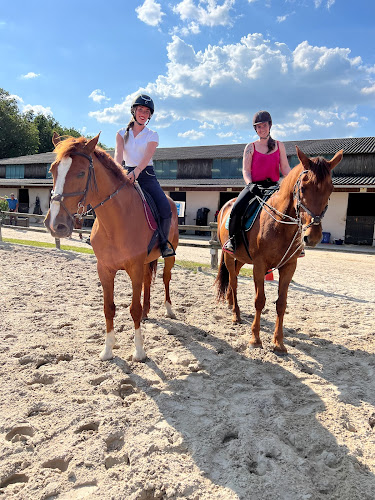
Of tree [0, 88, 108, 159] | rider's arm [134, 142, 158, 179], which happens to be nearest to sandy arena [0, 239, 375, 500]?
rider's arm [134, 142, 158, 179]

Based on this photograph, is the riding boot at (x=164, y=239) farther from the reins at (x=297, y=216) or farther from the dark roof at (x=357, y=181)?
the dark roof at (x=357, y=181)

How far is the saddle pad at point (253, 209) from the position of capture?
13.7ft

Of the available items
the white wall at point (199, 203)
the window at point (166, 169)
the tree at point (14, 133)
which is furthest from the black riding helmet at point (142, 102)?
the tree at point (14, 133)

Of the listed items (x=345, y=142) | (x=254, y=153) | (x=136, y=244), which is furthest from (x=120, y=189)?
(x=345, y=142)

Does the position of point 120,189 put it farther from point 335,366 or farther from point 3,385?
point 335,366

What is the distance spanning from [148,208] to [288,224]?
164 cm

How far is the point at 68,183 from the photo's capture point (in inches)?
104

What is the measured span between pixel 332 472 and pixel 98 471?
1.47 m

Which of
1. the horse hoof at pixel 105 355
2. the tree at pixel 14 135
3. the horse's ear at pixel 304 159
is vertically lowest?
the horse hoof at pixel 105 355

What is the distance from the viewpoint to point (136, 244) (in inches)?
133

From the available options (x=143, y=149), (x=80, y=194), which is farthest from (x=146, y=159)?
(x=80, y=194)

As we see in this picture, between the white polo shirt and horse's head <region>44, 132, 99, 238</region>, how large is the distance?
0.96 metres

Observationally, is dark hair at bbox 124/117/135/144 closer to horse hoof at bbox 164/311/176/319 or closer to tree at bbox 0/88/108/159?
horse hoof at bbox 164/311/176/319

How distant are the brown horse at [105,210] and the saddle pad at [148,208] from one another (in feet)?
0.20
